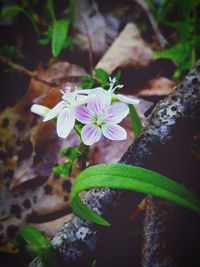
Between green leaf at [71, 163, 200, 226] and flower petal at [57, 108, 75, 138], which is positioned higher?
flower petal at [57, 108, 75, 138]

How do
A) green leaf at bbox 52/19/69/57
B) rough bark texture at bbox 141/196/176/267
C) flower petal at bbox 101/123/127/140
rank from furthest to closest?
→ green leaf at bbox 52/19/69/57 < rough bark texture at bbox 141/196/176/267 < flower petal at bbox 101/123/127/140

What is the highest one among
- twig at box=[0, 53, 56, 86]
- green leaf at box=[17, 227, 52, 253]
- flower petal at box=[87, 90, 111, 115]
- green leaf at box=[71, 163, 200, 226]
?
flower petal at box=[87, 90, 111, 115]

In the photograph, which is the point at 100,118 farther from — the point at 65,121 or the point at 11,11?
the point at 11,11

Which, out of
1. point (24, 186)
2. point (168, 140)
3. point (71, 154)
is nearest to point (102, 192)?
point (168, 140)

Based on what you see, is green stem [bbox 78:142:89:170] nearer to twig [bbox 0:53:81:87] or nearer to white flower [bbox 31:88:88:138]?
white flower [bbox 31:88:88:138]

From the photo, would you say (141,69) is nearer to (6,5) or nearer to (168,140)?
(168,140)

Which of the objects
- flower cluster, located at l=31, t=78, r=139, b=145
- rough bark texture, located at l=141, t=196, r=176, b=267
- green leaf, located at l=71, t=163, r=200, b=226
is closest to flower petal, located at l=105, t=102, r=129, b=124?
flower cluster, located at l=31, t=78, r=139, b=145

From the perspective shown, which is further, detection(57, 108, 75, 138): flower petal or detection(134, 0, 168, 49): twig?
detection(134, 0, 168, 49): twig

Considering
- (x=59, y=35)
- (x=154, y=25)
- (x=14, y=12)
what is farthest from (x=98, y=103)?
(x=14, y=12)
